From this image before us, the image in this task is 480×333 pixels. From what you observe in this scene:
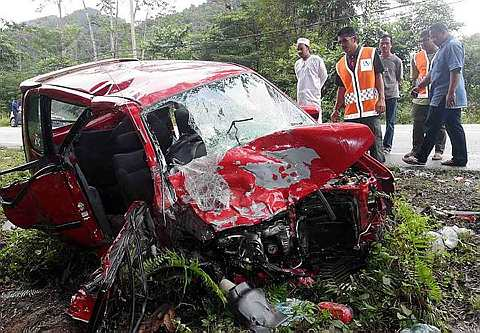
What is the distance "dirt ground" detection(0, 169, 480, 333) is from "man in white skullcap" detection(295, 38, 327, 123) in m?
1.76

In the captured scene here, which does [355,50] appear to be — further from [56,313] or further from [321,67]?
[56,313]

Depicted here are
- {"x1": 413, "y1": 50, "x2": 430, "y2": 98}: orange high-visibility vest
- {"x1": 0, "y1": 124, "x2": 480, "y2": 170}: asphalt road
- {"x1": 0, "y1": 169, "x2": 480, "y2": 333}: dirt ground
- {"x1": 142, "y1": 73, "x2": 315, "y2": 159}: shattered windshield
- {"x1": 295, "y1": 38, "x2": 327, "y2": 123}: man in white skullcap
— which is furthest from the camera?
{"x1": 413, "y1": 50, "x2": 430, "y2": 98}: orange high-visibility vest

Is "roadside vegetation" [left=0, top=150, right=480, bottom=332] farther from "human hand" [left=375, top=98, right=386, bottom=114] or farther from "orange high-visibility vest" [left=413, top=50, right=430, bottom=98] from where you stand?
"orange high-visibility vest" [left=413, top=50, right=430, bottom=98]

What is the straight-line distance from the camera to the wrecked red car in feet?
8.95

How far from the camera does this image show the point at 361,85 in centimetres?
542

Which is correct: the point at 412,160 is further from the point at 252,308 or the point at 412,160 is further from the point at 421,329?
the point at 252,308

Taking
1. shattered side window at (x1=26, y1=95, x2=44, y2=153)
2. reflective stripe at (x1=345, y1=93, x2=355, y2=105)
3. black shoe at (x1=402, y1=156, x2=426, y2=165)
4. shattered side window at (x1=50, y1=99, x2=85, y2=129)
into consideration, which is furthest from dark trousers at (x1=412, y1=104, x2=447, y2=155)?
shattered side window at (x1=26, y1=95, x2=44, y2=153)

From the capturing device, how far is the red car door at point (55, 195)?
327cm

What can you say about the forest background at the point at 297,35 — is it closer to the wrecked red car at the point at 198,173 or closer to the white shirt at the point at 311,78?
the white shirt at the point at 311,78

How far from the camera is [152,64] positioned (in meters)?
3.93

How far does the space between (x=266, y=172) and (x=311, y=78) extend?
3773 mm

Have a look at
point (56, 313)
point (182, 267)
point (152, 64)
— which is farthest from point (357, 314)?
point (152, 64)

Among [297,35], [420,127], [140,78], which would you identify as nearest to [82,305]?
→ [140,78]

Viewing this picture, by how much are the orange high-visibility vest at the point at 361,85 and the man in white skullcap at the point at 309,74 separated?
2.60 ft
